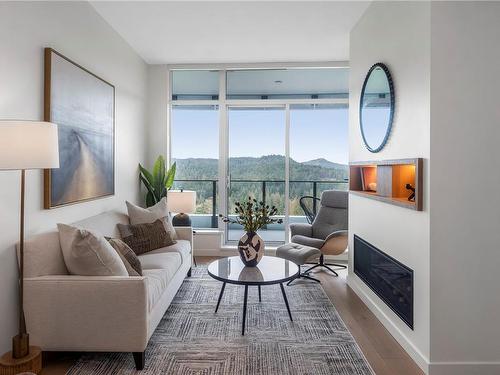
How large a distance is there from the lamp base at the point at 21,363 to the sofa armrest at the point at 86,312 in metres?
0.15

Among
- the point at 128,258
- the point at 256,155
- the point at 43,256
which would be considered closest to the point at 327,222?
the point at 256,155

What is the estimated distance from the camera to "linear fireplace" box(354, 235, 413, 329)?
2.36 meters

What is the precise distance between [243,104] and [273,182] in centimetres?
127

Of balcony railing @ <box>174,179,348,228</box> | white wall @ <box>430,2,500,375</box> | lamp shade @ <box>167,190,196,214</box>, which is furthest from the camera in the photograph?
balcony railing @ <box>174,179,348,228</box>

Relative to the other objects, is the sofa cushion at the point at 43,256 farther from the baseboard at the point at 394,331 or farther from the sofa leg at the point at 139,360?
the baseboard at the point at 394,331

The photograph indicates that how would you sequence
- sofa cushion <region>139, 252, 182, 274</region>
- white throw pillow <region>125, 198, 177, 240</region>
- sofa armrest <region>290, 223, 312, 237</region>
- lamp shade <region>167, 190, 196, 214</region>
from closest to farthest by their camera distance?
sofa cushion <region>139, 252, 182, 274</region> < white throw pillow <region>125, 198, 177, 240</region> < lamp shade <region>167, 190, 196, 214</region> < sofa armrest <region>290, 223, 312, 237</region>

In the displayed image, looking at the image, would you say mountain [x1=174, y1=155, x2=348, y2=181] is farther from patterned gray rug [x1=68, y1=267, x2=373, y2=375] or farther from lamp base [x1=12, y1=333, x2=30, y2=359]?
lamp base [x1=12, y1=333, x2=30, y2=359]

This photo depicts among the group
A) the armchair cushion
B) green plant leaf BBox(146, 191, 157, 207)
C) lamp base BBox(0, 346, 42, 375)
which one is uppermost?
green plant leaf BBox(146, 191, 157, 207)

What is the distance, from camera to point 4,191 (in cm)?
207

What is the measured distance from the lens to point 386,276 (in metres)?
2.73

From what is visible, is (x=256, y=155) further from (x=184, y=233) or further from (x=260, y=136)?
(x=184, y=233)

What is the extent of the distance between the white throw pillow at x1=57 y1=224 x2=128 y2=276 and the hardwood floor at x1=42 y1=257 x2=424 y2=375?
60cm

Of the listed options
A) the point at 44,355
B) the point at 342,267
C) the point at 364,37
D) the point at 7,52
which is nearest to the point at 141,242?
the point at 44,355

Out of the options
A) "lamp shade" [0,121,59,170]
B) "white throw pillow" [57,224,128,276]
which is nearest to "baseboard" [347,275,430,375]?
"white throw pillow" [57,224,128,276]
